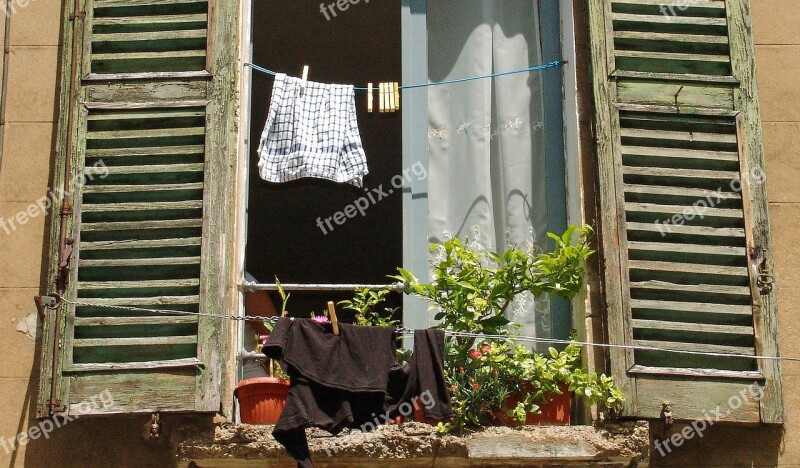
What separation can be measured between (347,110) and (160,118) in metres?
0.90

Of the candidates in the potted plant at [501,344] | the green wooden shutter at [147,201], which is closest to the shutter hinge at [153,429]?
the green wooden shutter at [147,201]

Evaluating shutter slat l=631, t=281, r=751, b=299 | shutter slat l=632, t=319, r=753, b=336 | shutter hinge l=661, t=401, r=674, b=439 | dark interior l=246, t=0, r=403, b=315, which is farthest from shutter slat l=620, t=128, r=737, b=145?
dark interior l=246, t=0, r=403, b=315

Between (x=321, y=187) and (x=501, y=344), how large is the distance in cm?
187

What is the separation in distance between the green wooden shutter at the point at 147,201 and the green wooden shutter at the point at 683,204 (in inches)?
67.4

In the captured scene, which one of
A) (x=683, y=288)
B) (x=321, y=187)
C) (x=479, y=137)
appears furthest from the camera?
(x=321, y=187)

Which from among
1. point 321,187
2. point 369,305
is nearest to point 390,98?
point 369,305

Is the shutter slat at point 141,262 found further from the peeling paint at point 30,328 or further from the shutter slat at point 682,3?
the shutter slat at point 682,3

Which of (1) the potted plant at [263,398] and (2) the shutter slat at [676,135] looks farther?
(2) the shutter slat at [676,135]

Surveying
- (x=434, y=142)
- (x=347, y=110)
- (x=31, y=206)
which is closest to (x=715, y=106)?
(x=434, y=142)

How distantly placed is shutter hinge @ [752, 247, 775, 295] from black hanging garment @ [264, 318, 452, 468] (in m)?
1.43

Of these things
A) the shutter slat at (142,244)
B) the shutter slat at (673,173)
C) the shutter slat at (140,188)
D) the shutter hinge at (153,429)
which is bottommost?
the shutter hinge at (153,429)

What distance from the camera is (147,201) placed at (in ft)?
17.5

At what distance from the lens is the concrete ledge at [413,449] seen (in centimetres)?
492

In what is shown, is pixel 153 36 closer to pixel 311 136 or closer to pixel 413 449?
pixel 311 136
